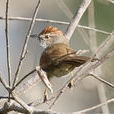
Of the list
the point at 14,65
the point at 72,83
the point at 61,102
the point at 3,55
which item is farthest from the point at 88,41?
the point at 14,65

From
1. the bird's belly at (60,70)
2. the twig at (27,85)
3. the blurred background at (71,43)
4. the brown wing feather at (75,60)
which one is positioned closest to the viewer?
the brown wing feather at (75,60)

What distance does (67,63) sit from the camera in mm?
4090

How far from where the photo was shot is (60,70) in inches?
171

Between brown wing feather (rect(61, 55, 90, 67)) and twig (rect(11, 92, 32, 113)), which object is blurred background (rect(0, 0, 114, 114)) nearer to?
brown wing feather (rect(61, 55, 90, 67))

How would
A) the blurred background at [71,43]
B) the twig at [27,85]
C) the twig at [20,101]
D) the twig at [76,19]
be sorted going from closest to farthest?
the twig at [20,101] → the twig at [27,85] → the twig at [76,19] → the blurred background at [71,43]

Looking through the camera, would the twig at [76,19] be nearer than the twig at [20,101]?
No

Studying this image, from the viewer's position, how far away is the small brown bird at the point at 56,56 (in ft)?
13.1

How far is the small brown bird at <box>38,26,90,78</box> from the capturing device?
399 centimetres

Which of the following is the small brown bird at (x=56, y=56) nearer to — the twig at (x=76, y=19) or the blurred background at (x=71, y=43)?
the twig at (x=76, y=19)

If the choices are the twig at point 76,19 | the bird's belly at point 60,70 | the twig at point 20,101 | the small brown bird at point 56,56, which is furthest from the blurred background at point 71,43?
the twig at point 20,101

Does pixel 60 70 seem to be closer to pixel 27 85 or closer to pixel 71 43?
pixel 27 85

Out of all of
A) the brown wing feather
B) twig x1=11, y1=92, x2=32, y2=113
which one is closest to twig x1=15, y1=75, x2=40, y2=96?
the brown wing feather

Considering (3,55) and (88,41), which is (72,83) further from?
(3,55)

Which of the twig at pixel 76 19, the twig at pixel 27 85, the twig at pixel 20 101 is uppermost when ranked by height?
the twig at pixel 76 19
